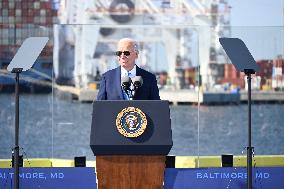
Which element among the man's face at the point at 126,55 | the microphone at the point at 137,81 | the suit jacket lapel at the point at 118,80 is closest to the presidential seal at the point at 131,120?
the microphone at the point at 137,81

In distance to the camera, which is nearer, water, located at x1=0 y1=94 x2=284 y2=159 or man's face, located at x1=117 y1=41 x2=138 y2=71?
man's face, located at x1=117 y1=41 x2=138 y2=71

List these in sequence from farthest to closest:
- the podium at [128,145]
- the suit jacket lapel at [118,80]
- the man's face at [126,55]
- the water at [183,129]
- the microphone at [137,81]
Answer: the water at [183,129] < the suit jacket lapel at [118,80] < the man's face at [126,55] < the microphone at [137,81] < the podium at [128,145]

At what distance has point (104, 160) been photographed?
5.37 metres

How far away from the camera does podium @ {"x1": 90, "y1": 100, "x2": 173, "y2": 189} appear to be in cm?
536

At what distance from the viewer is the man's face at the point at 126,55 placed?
565 cm

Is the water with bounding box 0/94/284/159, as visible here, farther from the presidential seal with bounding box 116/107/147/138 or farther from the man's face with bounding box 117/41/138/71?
the presidential seal with bounding box 116/107/147/138

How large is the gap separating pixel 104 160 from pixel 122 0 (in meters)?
83.2

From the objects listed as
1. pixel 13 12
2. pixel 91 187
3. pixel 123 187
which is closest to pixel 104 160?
pixel 123 187

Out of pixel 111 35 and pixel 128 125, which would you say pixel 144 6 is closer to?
pixel 111 35

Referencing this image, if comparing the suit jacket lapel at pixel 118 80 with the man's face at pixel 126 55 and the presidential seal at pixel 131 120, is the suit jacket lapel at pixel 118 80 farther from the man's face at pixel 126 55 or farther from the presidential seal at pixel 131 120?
the presidential seal at pixel 131 120

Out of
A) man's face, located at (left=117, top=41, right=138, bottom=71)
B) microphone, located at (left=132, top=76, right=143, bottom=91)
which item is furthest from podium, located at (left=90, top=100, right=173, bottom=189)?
man's face, located at (left=117, top=41, right=138, bottom=71)

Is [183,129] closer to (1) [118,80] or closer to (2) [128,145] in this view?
(1) [118,80]

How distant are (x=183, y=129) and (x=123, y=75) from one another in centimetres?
4507

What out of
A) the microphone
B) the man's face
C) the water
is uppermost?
the man's face
